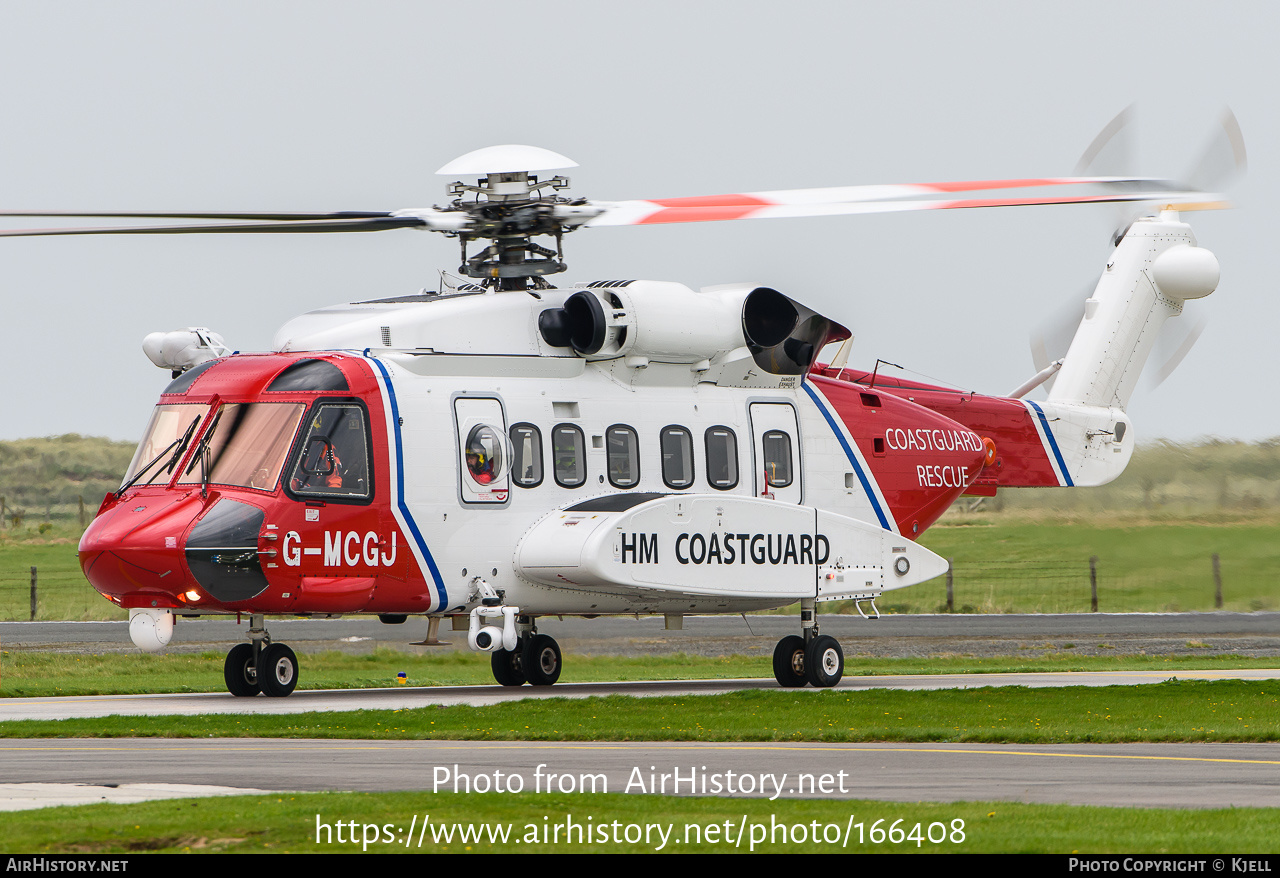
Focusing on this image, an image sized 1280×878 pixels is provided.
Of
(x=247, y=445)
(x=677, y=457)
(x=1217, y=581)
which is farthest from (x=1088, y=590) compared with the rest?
(x=247, y=445)

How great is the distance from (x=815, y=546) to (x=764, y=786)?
1222cm

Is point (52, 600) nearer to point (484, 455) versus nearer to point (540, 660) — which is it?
point (540, 660)

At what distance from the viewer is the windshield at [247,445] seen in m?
20.8

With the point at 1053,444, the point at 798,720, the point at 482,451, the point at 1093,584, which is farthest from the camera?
the point at 1093,584

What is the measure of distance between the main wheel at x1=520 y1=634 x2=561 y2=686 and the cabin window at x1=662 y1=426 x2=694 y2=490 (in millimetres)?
2790

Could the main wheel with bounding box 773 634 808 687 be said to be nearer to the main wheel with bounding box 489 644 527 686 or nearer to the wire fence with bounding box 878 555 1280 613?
the main wheel with bounding box 489 644 527 686

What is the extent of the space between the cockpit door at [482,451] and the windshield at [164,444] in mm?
3137

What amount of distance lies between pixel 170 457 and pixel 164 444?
295mm

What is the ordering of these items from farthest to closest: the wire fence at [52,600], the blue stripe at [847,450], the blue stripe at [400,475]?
the wire fence at [52,600], the blue stripe at [847,450], the blue stripe at [400,475]

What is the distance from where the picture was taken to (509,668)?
80.9ft

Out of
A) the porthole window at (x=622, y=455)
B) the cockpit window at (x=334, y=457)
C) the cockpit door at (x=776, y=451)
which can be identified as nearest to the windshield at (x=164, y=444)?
the cockpit window at (x=334, y=457)

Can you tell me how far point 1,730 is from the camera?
57.3 ft

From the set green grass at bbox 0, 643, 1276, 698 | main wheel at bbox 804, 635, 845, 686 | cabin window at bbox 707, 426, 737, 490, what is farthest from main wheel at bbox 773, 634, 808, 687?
green grass at bbox 0, 643, 1276, 698

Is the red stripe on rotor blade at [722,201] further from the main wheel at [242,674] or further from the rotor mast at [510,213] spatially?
the main wheel at [242,674]
